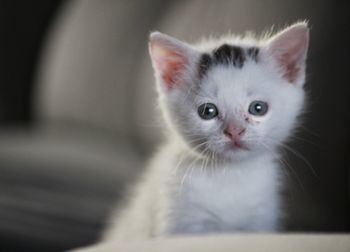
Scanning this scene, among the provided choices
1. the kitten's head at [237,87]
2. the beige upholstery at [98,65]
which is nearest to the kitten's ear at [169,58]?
the kitten's head at [237,87]

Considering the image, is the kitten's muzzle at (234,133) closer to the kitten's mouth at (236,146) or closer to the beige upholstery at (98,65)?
the kitten's mouth at (236,146)

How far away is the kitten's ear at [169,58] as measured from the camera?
20.3 inches

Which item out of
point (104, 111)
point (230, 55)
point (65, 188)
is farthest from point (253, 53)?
point (65, 188)

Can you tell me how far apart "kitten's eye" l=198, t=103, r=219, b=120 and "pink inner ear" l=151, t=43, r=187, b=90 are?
40mm

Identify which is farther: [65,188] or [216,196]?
[65,188]

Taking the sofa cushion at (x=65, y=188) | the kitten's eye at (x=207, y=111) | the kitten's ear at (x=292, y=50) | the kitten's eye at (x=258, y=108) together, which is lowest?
the kitten's eye at (x=258, y=108)

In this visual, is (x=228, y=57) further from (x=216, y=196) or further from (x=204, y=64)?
(x=216, y=196)

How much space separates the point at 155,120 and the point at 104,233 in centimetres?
22

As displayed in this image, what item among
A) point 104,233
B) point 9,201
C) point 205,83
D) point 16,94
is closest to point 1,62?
point 16,94

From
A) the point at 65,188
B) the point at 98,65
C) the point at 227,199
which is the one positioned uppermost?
the point at 98,65

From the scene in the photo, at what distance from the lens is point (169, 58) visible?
1.72 feet

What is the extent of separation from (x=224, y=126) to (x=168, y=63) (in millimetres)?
75

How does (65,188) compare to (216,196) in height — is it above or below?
above

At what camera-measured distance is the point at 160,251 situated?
0.49 metres
